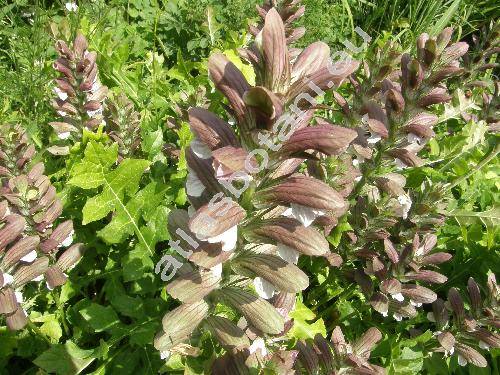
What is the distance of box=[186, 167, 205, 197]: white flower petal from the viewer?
4.26 ft

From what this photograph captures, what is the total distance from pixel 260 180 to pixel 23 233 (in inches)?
50.1

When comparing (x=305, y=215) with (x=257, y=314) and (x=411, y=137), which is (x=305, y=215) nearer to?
(x=257, y=314)

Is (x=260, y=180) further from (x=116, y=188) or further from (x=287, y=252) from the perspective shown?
(x=116, y=188)

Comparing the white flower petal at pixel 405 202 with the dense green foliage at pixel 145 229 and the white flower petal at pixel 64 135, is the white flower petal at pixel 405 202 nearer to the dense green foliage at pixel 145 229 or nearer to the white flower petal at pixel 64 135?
the dense green foliage at pixel 145 229

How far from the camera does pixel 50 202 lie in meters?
2.09

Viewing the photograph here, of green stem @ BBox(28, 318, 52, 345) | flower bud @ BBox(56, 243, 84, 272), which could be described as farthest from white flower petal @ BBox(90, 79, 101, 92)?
green stem @ BBox(28, 318, 52, 345)

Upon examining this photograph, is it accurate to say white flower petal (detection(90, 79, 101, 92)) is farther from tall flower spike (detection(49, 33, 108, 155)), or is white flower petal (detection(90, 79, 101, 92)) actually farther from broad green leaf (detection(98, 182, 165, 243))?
broad green leaf (detection(98, 182, 165, 243))

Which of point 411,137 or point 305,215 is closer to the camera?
point 305,215

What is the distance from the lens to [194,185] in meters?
1.30

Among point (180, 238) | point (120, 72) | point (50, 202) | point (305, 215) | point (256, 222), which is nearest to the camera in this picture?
point (305, 215)

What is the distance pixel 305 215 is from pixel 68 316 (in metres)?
1.62

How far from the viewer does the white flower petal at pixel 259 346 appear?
167 cm

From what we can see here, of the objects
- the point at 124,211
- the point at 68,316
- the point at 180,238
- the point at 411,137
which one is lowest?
the point at 68,316

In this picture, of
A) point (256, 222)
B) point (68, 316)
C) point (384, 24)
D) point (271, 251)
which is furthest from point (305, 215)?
point (384, 24)
